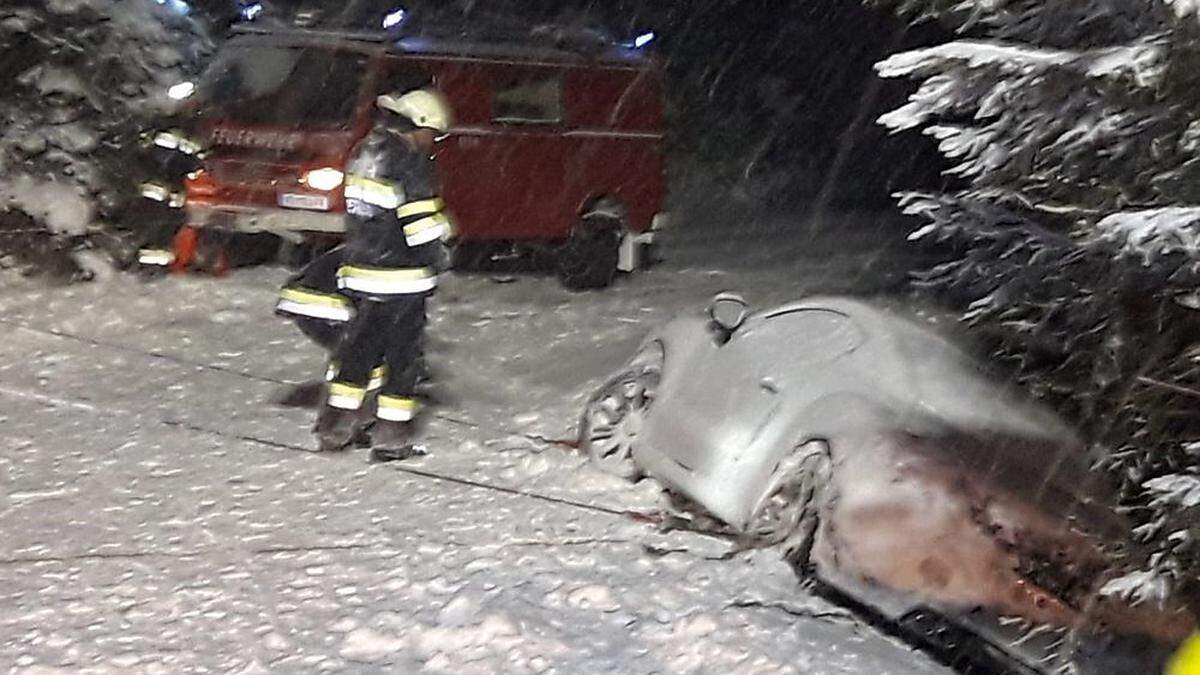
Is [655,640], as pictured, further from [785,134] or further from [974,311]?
[785,134]

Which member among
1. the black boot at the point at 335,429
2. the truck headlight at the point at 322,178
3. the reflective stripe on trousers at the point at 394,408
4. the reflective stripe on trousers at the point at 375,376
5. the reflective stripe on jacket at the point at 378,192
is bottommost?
the black boot at the point at 335,429

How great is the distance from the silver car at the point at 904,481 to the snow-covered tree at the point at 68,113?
22.7 feet

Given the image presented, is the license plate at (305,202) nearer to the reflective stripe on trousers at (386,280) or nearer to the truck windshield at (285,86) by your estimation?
the truck windshield at (285,86)

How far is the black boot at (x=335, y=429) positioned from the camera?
301 inches

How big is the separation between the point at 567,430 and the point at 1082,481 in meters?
3.50

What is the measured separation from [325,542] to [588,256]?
7384 mm

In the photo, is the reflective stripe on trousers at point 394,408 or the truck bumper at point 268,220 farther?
the truck bumper at point 268,220

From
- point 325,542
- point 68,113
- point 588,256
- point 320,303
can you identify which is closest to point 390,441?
point 320,303

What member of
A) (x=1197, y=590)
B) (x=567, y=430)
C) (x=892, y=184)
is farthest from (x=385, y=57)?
(x=892, y=184)

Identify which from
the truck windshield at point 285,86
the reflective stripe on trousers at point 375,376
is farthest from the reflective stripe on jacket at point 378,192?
the truck windshield at point 285,86

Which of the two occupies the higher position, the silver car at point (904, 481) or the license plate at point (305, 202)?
the license plate at point (305, 202)

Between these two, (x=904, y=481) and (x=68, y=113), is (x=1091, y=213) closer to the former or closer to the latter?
(x=904, y=481)

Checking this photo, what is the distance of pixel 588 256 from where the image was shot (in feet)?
43.9

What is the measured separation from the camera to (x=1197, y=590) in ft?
16.6
